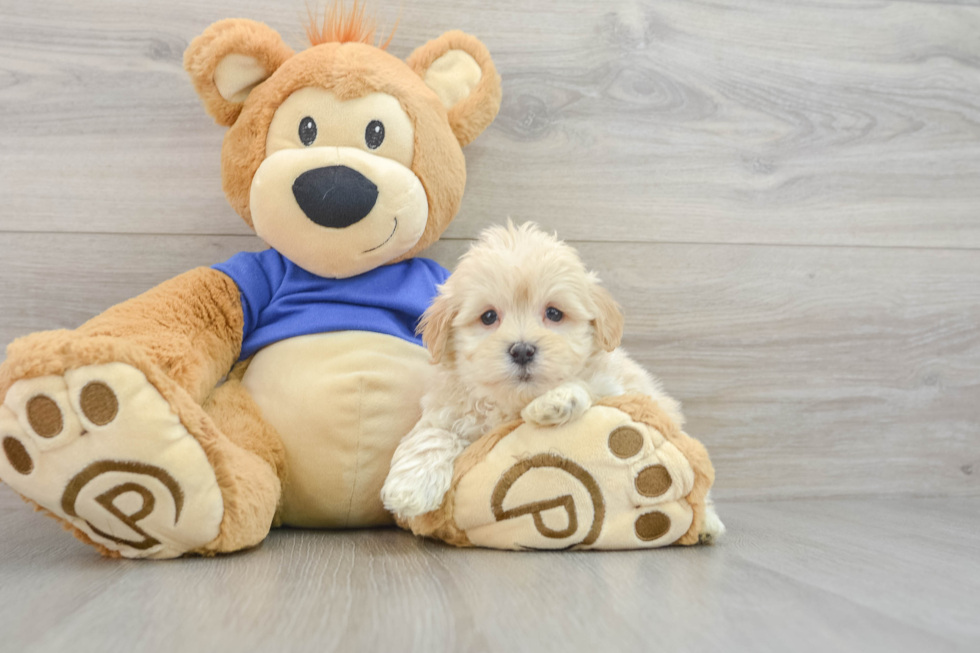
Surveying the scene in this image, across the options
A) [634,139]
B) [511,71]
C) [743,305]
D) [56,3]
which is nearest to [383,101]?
[511,71]

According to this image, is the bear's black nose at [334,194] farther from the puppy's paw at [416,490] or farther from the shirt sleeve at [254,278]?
the puppy's paw at [416,490]

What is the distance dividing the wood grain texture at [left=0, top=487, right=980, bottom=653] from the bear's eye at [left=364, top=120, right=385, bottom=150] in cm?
61

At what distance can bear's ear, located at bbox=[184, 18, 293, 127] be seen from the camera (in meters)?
1.09

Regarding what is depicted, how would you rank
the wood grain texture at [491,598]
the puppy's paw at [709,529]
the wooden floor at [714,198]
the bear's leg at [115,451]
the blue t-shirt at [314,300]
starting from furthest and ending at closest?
the wooden floor at [714,198]
the blue t-shirt at [314,300]
the puppy's paw at [709,529]
the bear's leg at [115,451]
the wood grain texture at [491,598]

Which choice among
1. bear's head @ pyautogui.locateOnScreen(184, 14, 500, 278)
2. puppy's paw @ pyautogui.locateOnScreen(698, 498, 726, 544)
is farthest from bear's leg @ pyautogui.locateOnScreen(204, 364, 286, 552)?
puppy's paw @ pyautogui.locateOnScreen(698, 498, 726, 544)

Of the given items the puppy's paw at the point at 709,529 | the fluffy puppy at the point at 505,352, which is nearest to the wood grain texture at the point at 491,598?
the puppy's paw at the point at 709,529

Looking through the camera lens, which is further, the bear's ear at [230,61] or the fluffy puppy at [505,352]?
the bear's ear at [230,61]

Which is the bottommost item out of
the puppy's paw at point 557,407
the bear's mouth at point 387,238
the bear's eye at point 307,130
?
the puppy's paw at point 557,407

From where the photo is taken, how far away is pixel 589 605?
2.37 ft

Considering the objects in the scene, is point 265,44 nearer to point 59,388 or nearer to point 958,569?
point 59,388

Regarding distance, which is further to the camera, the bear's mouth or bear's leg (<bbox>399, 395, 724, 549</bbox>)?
the bear's mouth

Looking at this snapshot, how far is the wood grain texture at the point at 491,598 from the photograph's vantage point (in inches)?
24.9

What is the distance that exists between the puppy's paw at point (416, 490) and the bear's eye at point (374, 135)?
19.8 inches

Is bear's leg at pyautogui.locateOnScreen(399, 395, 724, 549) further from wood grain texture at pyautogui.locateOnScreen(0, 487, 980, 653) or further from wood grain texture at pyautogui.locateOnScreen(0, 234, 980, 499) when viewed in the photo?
wood grain texture at pyautogui.locateOnScreen(0, 234, 980, 499)
